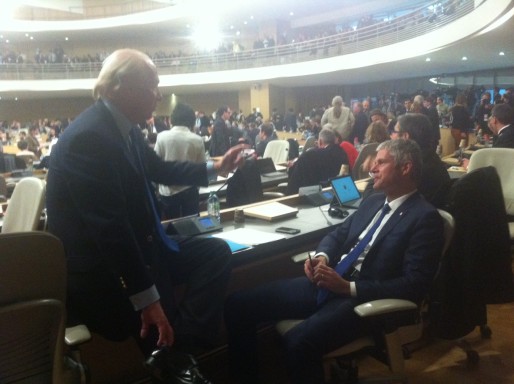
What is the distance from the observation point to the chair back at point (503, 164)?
3619mm

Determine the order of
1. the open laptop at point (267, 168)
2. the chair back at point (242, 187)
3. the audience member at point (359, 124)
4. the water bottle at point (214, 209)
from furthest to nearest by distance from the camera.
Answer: the audience member at point (359, 124) < the open laptop at point (267, 168) < the chair back at point (242, 187) < the water bottle at point (214, 209)

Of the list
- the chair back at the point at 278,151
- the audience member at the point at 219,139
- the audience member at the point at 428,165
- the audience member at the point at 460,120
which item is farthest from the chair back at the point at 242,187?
the audience member at the point at 460,120

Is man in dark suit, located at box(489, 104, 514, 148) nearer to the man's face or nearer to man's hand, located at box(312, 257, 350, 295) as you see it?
the man's face

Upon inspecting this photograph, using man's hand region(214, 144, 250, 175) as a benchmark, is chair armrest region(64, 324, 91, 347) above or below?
below

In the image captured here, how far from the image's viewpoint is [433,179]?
100 inches

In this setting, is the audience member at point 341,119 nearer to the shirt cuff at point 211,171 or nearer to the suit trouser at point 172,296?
the shirt cuff at point 211,171

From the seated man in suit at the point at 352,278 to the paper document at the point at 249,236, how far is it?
0.24 m

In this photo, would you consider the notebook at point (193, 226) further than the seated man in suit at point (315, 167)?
No

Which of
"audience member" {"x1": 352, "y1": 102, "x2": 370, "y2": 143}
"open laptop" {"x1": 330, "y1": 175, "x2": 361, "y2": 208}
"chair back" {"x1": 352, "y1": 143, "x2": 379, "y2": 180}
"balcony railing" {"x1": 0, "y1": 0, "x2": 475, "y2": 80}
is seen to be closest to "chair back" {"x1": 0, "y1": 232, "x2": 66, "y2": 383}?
"open laptop" {"x1": 330, "y1": 175, "x2": 361, "y2": 208}

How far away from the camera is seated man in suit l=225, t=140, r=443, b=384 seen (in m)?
1.89

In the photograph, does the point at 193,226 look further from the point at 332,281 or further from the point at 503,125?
the point at 503,125

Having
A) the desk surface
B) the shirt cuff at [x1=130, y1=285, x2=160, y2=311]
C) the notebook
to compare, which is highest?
the shirt cuff at [x1=130, y1=285, x2=160, y2=311]

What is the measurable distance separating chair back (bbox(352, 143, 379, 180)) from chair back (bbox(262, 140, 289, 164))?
2.09 meters

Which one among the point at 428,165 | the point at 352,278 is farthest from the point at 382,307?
the point at 428,165
